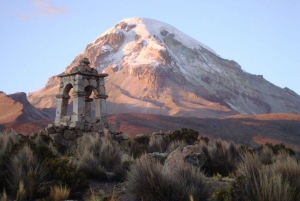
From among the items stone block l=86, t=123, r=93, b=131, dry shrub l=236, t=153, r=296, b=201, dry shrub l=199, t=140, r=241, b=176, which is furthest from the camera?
Result: stone block l=86, t=123, r=93, b=131

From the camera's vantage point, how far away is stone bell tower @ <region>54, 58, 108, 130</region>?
16484 mm

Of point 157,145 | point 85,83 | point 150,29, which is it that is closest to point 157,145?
point 157,145

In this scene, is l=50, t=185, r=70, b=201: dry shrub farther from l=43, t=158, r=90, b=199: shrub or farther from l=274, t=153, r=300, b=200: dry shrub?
l=274, t=153, r=300, b=200: dry shrub

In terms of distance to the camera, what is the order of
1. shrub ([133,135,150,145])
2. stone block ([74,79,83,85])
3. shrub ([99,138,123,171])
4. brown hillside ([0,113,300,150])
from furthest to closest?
brown hillside ([0,113,300,150]) → shrub ([133,135,150,145]) → stone block ([74,79,83,85]) → shrub ([99,138,123,171])

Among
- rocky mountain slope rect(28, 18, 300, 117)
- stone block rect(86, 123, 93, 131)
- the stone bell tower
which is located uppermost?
rocky mountain slope rect(28, 18, 300, 117)

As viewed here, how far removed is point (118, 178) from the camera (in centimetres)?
868

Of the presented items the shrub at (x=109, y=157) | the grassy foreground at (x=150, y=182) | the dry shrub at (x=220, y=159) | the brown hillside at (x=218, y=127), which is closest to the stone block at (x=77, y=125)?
the shrub at (x=109, y=157)

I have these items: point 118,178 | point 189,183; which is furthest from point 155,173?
point 118,178

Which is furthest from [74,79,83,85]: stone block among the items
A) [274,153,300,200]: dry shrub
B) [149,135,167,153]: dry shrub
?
[274,153,300,200]: dry shrub

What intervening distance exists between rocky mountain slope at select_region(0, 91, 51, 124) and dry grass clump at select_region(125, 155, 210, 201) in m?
60.9

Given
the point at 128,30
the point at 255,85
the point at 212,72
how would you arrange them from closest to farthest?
the point at 212,72, the point at 255,85, the point at 128,30

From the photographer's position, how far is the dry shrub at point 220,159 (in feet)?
35.0

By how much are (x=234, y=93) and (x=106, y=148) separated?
364ft

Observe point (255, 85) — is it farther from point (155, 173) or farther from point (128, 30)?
point (155, 173)
